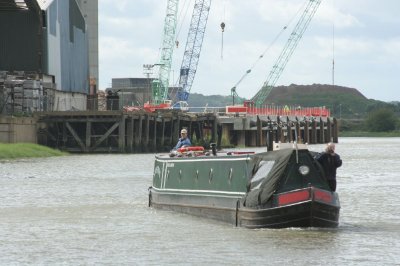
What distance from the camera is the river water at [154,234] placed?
23.3 m

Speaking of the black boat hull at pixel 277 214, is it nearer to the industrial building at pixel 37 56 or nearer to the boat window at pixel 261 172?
the boat window at pixel 261 172

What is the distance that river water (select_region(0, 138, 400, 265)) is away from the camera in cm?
2333

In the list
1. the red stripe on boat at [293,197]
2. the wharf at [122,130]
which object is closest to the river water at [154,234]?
the red stripe on boat at [293,197]

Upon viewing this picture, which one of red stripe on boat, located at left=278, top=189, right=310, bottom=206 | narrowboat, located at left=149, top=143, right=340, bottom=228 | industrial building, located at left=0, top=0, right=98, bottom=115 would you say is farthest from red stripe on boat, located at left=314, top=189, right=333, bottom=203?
industrial building, located at left=0, top=0, right=98, bottom=115

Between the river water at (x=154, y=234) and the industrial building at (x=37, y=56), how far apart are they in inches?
1268

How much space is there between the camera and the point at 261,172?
88.3 feet

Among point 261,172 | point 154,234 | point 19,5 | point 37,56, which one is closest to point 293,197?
point 261,172

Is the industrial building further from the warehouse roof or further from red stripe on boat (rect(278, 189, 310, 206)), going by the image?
red stripe on boat (rect(278, 189, 310, 206))

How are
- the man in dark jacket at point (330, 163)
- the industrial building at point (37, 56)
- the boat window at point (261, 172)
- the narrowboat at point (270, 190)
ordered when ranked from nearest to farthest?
the narrowboat at point (270, 190) < the boat window at point (261, 172) < the man in dark jacket at point (330, 163) < the industrial building at point (37, 56)

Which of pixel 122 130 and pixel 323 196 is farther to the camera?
pixel 122 130

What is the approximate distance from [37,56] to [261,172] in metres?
56.8

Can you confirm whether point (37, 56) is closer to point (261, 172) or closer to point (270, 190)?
point (261, 172)

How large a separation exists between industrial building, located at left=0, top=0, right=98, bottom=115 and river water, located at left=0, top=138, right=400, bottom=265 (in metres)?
32.2

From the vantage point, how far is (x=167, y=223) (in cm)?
2983
